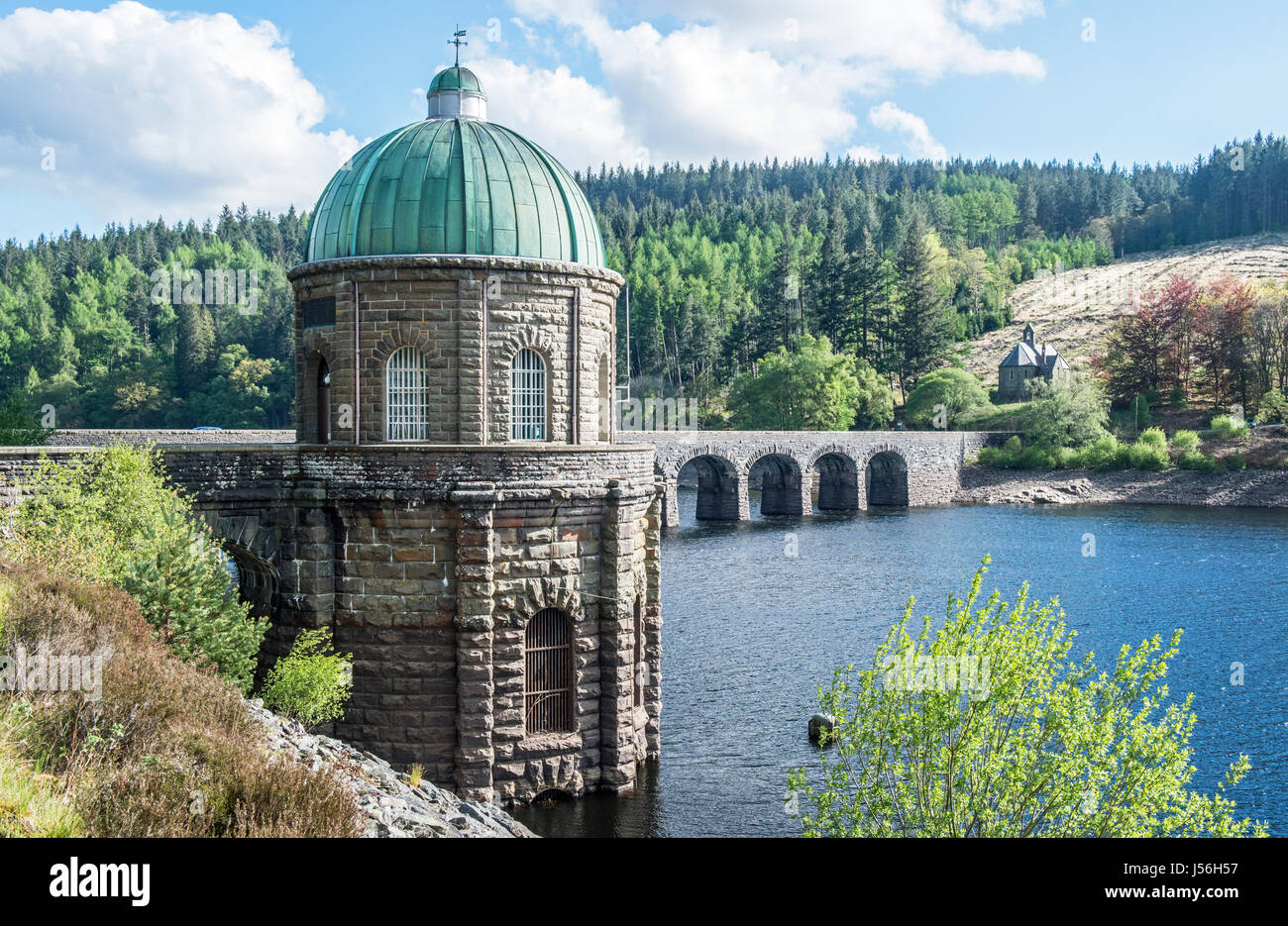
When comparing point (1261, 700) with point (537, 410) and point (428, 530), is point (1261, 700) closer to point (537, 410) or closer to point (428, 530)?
point (537, 410)

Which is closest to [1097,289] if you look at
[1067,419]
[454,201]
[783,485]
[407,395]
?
[1067,419]

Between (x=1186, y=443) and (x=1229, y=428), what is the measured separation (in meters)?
5.35

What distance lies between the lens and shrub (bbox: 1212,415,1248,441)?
99.0 m

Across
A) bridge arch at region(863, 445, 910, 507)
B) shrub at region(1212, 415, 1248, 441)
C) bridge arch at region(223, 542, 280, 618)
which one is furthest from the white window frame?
shrub at region(1212, 415, 1248, 441)

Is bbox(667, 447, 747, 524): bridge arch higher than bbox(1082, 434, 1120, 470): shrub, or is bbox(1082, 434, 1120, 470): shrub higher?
bbox(1082, 434, 1120, 470): shrub

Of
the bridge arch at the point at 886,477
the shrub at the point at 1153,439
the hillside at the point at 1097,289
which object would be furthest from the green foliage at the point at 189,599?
the hillside at the point at 1097,289

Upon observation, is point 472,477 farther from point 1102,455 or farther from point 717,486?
point 1102,455

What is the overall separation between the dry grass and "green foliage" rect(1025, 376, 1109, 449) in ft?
318

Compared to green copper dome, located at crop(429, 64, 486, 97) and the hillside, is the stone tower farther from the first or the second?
the hillside

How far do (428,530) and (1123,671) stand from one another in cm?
1383

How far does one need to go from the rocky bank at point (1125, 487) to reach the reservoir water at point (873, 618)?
595 centimetres

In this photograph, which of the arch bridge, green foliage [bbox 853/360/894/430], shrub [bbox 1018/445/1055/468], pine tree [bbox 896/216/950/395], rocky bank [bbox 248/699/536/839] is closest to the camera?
rocky bank [bbox 248/699/536/839]

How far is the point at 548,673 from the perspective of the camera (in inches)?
963
